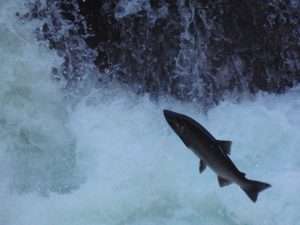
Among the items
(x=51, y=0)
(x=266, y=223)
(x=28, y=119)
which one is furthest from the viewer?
(x=51, y=0)

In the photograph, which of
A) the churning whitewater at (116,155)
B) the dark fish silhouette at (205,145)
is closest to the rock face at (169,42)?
the churning whitewater at (116,155)

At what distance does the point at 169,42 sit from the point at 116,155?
85 centimetres

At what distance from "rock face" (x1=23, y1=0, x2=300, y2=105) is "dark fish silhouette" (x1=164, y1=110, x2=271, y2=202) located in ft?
5.24

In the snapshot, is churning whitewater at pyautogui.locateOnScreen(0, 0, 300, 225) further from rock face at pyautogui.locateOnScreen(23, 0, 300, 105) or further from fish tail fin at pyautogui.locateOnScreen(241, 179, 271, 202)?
fish tail fin at pyautogui.locateOnScreen(241, 179, 271, 202)

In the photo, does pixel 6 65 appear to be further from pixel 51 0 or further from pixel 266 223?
pixel 266 223

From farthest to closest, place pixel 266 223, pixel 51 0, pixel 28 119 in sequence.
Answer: pixel 51 0, pixel 28 119, pixel 266 223

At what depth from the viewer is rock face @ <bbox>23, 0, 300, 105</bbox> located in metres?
4.04

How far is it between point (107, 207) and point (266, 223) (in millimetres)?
905

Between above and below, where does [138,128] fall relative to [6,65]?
below

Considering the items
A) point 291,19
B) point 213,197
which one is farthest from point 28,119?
point 291,19

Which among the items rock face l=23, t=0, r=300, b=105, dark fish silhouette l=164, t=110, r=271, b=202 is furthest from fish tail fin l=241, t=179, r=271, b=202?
rock face l=23, t=0, r=300, b=105

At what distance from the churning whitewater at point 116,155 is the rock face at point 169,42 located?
124 millimetres

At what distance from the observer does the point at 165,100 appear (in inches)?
159

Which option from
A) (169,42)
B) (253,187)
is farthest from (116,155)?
(253,187)
